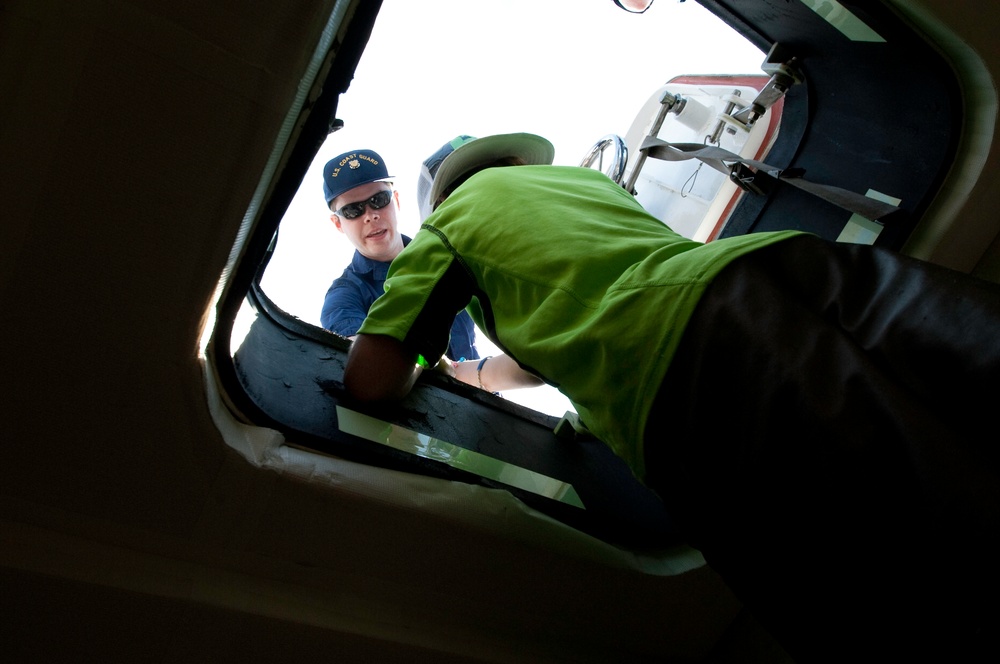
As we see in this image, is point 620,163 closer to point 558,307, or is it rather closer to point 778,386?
point 558,307

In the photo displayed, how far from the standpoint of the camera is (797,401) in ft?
2.01

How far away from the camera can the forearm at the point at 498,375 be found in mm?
1906

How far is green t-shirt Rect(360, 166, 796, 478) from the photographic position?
769 millimetres

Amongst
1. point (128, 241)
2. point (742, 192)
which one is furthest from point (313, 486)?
point (742, 192)

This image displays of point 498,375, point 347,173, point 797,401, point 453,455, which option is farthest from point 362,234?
point 797,401

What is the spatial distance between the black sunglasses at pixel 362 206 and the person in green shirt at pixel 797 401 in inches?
57.2

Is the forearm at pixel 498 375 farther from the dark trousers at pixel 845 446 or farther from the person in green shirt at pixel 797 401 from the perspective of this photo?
the dark trousers at pixel 845 446

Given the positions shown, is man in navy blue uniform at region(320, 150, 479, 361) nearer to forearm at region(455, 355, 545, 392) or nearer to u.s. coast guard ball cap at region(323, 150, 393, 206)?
u.s. coast guard ball cap at region(323, 150, 393, 206)

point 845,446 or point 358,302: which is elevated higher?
point 845,446

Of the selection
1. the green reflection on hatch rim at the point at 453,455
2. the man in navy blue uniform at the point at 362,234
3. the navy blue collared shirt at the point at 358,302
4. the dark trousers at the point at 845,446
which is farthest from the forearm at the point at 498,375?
the dark trousers at the point at 845,446

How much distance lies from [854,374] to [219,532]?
81 cm

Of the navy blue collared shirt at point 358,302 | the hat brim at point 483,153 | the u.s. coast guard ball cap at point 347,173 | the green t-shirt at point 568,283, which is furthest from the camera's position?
the navy blue collared shirt at point 358,302

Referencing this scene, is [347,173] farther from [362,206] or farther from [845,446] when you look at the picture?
[845,446]

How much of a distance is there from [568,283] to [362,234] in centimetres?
166
